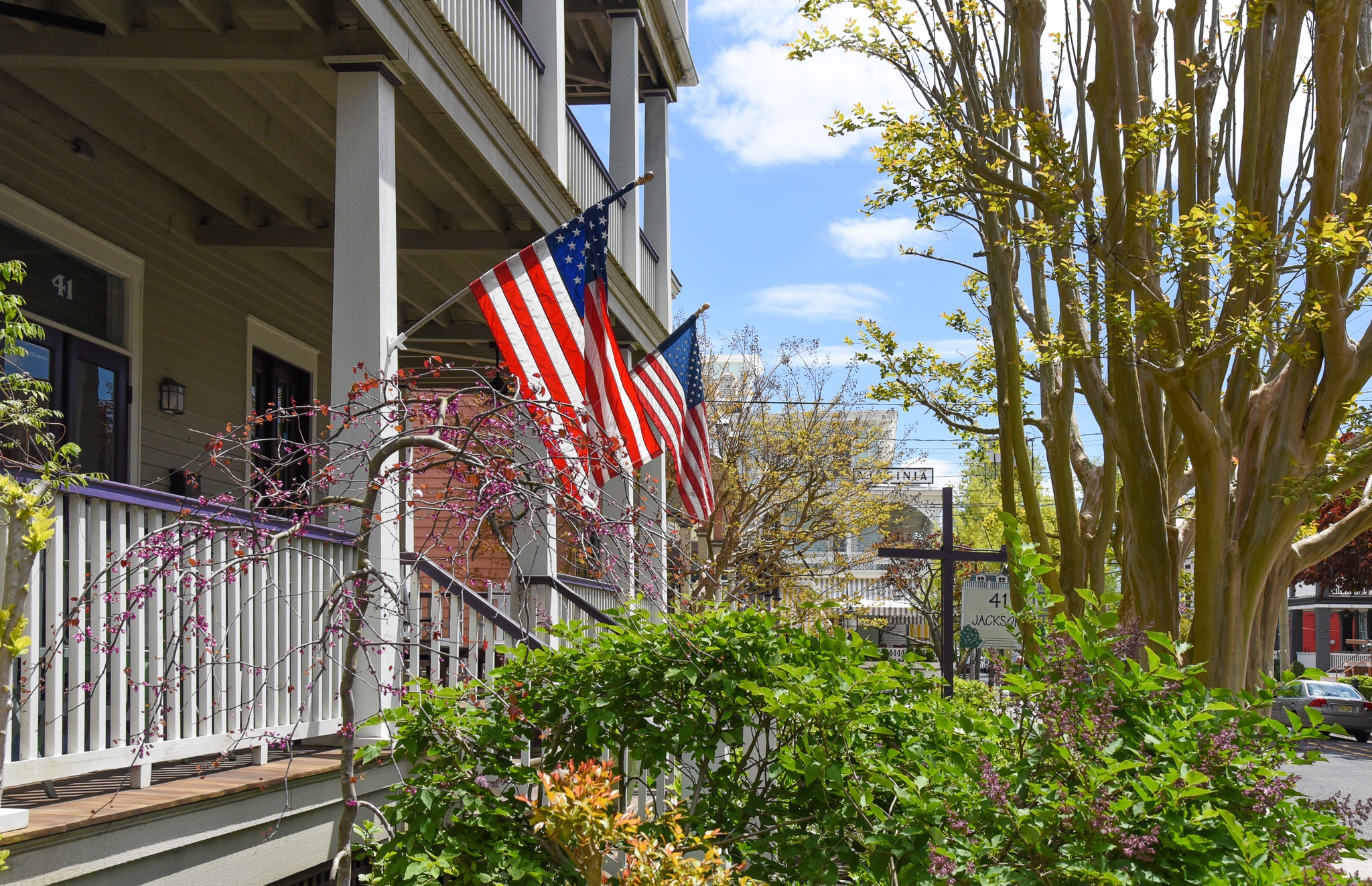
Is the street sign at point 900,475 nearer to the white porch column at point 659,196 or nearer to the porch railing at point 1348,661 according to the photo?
the white porch column at point 659,196

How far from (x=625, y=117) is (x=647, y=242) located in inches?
73.8

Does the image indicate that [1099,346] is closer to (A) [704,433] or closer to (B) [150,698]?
(A) [704,433]

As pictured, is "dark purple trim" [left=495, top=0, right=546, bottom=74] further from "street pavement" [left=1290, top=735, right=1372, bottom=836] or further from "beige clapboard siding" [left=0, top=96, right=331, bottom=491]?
"street pavement" [left=1290, top=735, right=1372, bottom=836]

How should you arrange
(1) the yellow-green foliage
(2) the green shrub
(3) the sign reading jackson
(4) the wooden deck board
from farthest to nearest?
(3) the sign reading jackson, (4) the wooden deck board, (1) the yellow-green foliage, (2) the green shrub

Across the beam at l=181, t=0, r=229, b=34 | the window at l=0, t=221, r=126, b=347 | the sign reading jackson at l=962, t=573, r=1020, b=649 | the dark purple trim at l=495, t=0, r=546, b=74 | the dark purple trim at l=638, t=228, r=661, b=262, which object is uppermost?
the dark purple trim at l=495, t=0, r=546, b=74

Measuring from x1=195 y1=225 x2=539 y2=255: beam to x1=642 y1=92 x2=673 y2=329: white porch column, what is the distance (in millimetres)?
4206

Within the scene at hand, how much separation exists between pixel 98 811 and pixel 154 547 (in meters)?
0.92

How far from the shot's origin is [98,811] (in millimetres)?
3727

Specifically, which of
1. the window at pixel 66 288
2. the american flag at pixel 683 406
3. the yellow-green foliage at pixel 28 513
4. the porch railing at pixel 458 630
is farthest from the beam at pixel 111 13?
the american flag at pixel 683 406

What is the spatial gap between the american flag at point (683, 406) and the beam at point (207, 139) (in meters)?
3.35

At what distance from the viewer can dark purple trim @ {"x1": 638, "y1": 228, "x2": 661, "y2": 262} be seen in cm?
1246

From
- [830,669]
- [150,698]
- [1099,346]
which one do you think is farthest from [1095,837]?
[1099,346]

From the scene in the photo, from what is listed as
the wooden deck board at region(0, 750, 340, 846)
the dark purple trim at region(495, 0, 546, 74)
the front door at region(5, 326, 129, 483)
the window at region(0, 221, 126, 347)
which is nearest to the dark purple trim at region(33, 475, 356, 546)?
the wooden deck board at region(0, 750, 340, 846)

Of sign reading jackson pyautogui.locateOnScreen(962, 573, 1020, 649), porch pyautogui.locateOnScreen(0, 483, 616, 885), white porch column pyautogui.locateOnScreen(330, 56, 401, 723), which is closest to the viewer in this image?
porch pyautogui.locateOnScreen(0, 483, 616, 885)
